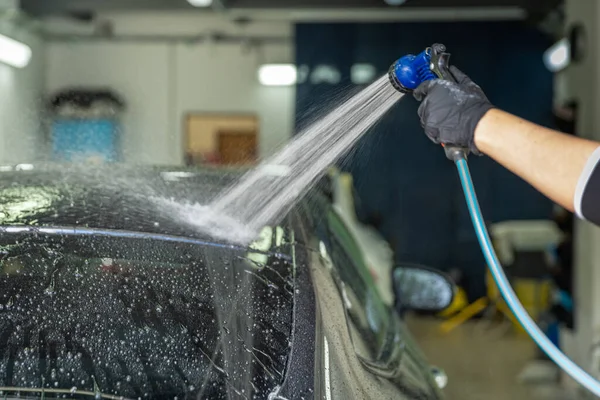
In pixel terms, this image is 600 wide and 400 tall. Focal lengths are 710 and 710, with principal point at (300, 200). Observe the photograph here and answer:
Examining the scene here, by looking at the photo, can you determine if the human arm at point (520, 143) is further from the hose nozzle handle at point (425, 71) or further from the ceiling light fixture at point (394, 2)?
the ceiling light fixture at point (394, 2)

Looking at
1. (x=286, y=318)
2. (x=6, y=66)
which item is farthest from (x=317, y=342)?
(x=6, y=66)

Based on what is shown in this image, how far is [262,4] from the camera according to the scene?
334 inches

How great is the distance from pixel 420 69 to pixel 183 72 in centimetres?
1021

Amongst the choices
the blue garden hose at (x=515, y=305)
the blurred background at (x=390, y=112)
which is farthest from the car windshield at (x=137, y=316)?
the blurred background at (x=390, y=112)

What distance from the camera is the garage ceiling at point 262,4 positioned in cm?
817

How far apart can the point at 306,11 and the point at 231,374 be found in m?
8.29

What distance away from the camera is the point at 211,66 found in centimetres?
1138

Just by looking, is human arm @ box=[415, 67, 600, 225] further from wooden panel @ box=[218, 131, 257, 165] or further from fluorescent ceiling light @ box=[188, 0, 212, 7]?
wooden panel @ box=[218, 131, 257, 165]

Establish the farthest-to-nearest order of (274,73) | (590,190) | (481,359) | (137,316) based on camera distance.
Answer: (274,73) → (481,359) → (137,316) → (590,190)

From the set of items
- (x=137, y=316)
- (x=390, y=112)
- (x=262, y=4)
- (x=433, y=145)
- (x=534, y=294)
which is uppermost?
(x=262, y=4)

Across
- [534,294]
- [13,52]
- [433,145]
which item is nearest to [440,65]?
[534,294]

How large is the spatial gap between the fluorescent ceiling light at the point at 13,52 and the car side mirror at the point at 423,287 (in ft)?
24.5

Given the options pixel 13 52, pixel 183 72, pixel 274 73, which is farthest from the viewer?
pixel 183 72

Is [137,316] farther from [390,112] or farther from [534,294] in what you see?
[390,112]
